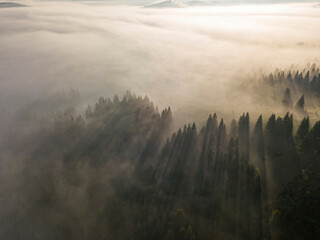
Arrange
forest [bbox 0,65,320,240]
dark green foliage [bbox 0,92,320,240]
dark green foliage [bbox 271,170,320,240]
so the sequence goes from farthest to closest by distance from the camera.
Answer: dark green foliage [bbox 0,92,320,240] → forest [bbox 0,65,320,240] → dark green foliage [bbox 271,170,320,240]

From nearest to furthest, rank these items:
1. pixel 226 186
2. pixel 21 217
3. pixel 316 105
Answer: pixel 226 186
pixel 21 217
pixel 316 105

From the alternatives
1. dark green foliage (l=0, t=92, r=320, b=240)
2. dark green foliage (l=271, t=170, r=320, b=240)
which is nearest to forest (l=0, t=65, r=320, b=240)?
dark green foliage (l=271, t=170, r=320, b=240)

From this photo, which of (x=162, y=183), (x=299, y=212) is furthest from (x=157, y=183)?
(x=299, y=212)

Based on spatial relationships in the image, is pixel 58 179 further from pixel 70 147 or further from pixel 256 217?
pixel 256 217

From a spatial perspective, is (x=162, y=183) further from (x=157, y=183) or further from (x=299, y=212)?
(x=299, y=212)

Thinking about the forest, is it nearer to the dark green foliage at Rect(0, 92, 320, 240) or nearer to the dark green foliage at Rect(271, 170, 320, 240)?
the dark green foliage at Rect(271, 170, 320, 240)

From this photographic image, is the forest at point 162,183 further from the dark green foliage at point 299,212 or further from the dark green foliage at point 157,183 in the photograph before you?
the dark green foliage at point 157,183

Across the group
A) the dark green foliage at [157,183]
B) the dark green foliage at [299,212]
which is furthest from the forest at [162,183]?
the dark green foliage at [157,183]

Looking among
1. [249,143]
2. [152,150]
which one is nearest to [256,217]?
[249,143]
